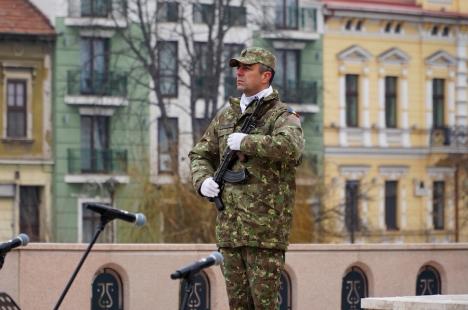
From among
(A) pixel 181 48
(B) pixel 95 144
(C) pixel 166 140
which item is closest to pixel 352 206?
(C) pixel 166 140

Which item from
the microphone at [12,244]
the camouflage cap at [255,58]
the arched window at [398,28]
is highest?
the arched window at [398,28]

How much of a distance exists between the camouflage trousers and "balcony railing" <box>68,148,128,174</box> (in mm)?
43214

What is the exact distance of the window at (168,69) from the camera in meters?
56.3

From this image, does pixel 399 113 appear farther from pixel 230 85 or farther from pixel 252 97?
pixel 252 97

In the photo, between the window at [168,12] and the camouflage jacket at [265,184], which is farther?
the window at [168,12]

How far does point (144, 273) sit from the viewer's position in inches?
740

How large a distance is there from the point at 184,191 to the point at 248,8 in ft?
57.2

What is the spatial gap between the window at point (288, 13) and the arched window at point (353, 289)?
1534 inches

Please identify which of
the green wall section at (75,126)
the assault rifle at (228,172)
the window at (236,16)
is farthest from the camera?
the green wall section at (75,126)

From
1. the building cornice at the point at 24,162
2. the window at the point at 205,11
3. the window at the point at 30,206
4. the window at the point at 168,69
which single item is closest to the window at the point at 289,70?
Answer: the window at the point at 168,69

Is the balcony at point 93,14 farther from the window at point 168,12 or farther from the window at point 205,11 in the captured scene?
the window at point 205,11

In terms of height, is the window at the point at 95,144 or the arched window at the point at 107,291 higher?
the window at the point at 95,144

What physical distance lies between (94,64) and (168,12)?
2.63 metres

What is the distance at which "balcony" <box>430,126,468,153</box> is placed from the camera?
6242 centimetres
